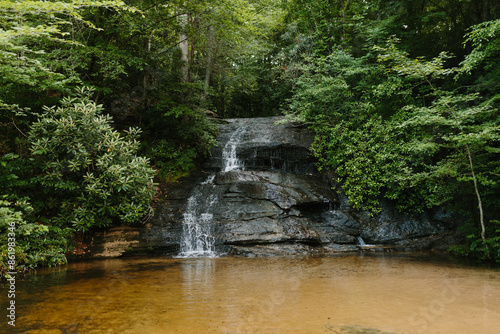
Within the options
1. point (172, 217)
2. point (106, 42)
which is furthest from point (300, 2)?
point (172, 217)

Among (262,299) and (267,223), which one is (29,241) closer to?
(262,299)

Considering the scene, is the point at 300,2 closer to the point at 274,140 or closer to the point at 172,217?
the point at 274,140

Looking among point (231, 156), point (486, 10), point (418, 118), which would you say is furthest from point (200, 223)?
point (486, 10)

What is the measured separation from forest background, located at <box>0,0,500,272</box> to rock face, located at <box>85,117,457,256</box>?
2.13 ft

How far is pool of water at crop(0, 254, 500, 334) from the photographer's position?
3.34 meters

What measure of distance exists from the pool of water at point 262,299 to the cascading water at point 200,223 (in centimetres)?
193

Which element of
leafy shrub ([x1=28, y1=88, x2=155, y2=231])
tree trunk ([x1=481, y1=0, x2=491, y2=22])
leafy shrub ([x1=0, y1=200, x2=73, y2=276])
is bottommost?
leafy shrub ([x1=0, y1=200, x2=73, y2=276])

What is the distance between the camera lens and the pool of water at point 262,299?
11.0ft

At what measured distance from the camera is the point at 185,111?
11.2 metres

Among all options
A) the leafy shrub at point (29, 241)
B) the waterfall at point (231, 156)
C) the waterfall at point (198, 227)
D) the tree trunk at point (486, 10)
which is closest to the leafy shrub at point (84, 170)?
the leafy shrub at point (29, 241)

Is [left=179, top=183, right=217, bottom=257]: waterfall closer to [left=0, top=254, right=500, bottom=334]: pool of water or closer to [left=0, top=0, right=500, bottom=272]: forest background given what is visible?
[left=0, top=0, right=500, bottom=272]: forest background

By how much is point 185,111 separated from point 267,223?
212 inches

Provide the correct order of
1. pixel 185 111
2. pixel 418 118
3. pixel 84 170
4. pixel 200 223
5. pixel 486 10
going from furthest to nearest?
pixel 185 111, pixel 486 10, pixel 200 223, pixel 84 170, pixel 418 118

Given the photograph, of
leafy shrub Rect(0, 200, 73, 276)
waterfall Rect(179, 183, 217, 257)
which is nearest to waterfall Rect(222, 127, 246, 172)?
waterfall Rect(179, 183, 217, 257)
